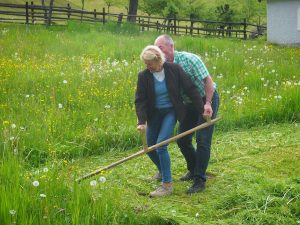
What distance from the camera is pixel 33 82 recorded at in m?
10.0

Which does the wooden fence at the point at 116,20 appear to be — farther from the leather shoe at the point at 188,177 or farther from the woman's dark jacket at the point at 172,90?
the woman's dark jacket at the point at 172,90

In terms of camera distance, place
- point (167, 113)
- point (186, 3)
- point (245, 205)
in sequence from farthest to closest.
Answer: point (186, 3), point (167, 113), point (245, 205)

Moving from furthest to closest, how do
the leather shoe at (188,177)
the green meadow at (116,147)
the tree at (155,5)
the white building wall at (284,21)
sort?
1. the tree at (155,5)
2. the white building wall at (284,21)
3. the leather shoe at (188,177)
4. the green meadow at (116,147)

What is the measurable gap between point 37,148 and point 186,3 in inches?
1643

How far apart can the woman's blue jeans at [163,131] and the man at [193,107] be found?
296 millimetres

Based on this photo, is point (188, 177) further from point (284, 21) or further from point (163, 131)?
point (284, 21)

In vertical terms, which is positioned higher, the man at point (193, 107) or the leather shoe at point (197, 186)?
the man at point (193, 107)

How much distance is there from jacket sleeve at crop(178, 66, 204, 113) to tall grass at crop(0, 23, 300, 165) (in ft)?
5.35

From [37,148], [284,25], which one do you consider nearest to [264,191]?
[37,148]

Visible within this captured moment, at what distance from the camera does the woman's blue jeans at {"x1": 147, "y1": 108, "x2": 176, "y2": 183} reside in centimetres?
550

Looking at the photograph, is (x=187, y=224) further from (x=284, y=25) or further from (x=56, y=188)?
Answer: (x=284, y=25)

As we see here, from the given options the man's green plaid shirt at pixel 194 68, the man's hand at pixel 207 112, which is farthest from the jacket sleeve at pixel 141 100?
the man's hand at pixel 207 112

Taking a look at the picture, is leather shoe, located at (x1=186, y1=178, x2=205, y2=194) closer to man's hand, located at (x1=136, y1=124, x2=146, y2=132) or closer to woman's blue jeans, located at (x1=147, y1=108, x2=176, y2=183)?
woman's blue jeans, located at (x1=147, y1=108, x2=176, y2=183)

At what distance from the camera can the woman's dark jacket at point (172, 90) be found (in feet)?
17.6
